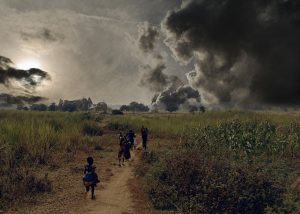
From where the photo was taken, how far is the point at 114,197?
1316 cm

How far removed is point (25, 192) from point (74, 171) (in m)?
4.07

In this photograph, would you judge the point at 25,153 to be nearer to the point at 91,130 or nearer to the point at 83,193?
the point at 83,193

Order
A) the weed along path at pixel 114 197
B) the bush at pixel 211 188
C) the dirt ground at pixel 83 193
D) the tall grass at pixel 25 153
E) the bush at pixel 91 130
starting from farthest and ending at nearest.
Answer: the bush at pixel 91 130, the tall grass at pixel 25 153, the dirt ground at pixel 83 193, the weed along path at pixel 114 197, the bush at pixel 211 188

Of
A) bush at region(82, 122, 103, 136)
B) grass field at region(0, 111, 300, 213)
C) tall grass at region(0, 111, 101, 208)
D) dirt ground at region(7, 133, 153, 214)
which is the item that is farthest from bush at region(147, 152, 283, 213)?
bush at region(82, 122, 103, 136)

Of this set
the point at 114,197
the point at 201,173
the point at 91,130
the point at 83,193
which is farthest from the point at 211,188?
the point at 91,130

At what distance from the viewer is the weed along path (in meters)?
11.7

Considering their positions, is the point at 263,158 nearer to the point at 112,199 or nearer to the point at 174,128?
the point at 112,199

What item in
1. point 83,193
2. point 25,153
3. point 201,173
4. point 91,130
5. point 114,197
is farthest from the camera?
point 91,130

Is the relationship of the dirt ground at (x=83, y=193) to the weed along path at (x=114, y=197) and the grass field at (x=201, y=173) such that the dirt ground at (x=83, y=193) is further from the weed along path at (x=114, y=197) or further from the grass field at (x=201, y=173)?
the grass field at (x=201, y=173)

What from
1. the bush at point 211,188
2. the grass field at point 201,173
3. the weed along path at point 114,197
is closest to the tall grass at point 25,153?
the grass field at point 201,173

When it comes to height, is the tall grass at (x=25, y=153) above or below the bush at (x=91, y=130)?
below

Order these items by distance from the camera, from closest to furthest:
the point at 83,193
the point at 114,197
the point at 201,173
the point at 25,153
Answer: the point at 201,173
the point at 114,197
the point at 83,193
the point at 25,153

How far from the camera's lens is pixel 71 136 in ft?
81.1

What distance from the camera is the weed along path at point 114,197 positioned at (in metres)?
11.7
